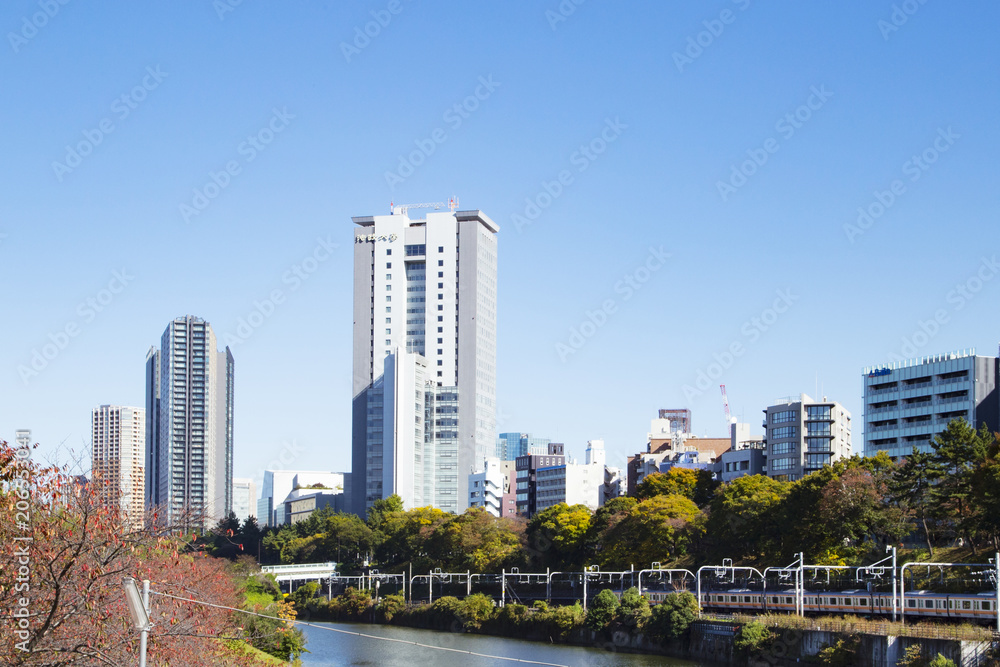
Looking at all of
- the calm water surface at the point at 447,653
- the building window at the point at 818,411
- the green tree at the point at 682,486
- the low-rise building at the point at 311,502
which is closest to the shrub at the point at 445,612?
the calm water surface at the point at 447,653

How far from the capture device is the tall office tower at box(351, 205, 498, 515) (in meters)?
168

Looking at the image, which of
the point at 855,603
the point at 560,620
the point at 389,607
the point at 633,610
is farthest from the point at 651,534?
the point at 855,603

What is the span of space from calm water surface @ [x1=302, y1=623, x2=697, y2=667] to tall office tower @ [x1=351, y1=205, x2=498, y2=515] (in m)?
83.0

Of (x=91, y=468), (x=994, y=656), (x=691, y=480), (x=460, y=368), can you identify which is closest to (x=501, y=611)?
(x=691, y=480)

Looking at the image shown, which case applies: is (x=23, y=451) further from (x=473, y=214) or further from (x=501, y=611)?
(x=473, y=214)

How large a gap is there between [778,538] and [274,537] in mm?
84480

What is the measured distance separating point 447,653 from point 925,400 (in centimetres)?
5939

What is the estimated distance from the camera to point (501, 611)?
82812mm

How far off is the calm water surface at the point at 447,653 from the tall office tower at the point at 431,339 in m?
83.0

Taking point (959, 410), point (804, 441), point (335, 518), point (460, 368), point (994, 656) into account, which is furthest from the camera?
point (460, 368)

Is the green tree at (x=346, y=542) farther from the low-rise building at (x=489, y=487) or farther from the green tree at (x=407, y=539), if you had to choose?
the low-rise building at (x=489, y=487)

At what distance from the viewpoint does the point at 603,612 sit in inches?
2815

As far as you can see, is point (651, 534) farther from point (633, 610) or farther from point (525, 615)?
point (633, 610)

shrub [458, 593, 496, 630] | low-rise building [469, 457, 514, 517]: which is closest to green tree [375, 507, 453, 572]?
shrub [458, 593, 496, 630]
